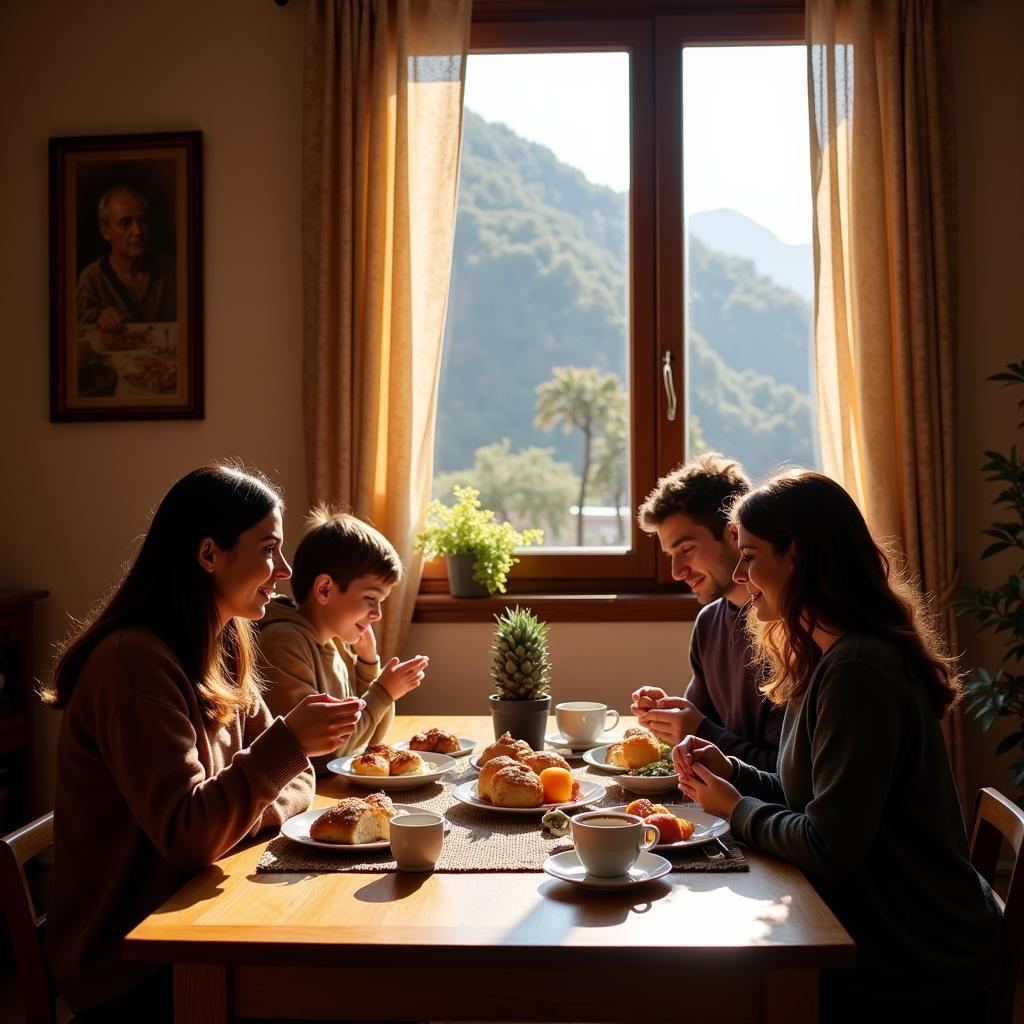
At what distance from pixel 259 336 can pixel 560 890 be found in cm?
259

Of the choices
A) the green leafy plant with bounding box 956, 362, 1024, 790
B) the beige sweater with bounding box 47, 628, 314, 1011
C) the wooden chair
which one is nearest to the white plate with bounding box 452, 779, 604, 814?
the beige sweater with bounding box 47, 628, 314, 1011

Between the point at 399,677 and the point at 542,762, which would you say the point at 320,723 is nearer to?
the point at 542,762

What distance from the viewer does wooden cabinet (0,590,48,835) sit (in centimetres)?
342

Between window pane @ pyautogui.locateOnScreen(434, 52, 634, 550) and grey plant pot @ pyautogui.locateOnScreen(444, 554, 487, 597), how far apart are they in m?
0.33

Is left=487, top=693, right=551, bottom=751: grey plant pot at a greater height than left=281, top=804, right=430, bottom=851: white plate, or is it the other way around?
left=487, top=693, right=551, bottom=751: grey plant pot

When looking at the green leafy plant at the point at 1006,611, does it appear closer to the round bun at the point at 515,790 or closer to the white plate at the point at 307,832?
the round bun at the point at 515,790

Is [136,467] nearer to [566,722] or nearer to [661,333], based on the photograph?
[661,333]

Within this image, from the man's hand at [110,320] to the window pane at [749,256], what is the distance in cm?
185

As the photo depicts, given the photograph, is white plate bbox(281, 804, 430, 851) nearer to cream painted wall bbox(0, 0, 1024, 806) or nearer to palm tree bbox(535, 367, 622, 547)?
cream painted wall bbox(0, 0, 1024, 806)

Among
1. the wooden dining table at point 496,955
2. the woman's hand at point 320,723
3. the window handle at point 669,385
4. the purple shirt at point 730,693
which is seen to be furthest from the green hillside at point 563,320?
the wooden dining table at point 496,955

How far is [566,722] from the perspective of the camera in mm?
2332

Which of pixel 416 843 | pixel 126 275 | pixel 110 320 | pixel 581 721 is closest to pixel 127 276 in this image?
pixel 126 275

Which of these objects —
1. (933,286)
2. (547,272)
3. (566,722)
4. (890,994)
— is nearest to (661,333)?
(547,272)

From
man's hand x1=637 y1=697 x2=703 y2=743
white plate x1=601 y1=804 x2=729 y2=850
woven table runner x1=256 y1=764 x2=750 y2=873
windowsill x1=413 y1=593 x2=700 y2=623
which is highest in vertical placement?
windowsill x1=413 y1=593 x2=700 y2=623
